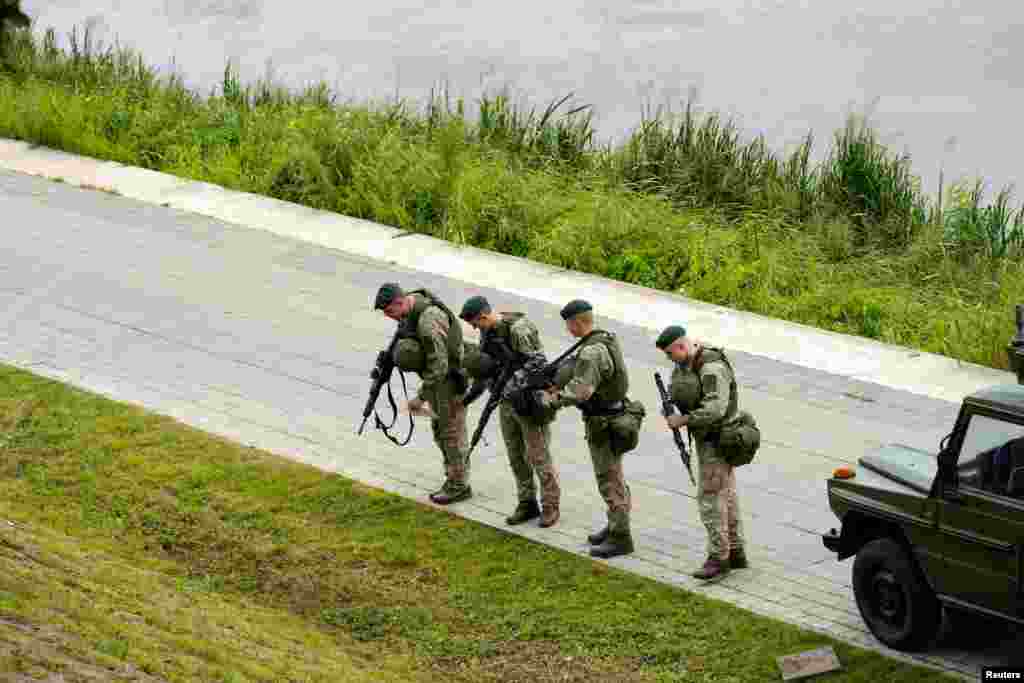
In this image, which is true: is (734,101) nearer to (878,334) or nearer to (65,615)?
(878,334)

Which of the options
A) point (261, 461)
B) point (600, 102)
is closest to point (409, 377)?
point (261, 461)

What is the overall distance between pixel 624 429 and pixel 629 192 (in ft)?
33.1

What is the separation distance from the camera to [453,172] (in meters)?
22.0

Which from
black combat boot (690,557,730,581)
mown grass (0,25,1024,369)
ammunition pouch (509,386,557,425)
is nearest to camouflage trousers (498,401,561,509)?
ammunition pouch (509,386,557,425)

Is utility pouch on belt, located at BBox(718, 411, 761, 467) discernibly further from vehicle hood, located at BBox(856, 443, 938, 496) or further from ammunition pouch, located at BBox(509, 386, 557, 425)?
ammunition pouch, located at BBox(509, 386, 557, 425)

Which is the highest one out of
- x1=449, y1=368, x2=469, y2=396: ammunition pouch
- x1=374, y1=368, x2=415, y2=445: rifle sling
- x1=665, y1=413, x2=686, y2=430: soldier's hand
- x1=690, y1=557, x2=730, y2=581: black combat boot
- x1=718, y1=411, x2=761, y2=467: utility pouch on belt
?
x1=665, y1=413, x2=686, y2=430: soldier's hand

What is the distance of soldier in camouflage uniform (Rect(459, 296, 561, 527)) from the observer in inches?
482

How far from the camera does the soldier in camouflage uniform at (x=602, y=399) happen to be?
38.4 feet

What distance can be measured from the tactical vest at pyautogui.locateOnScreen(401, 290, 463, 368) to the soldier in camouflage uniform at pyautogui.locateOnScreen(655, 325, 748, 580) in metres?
1.85

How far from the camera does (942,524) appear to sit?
10133 millimetres

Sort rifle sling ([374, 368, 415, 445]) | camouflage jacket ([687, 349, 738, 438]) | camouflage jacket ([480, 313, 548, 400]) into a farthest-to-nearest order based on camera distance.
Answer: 1. rifle sling ([374, 368, 415, 445])
2. camouflage jacket ([480, 313, 548, 400])
3. camouflage jacket ([687, 349, 738, 438])

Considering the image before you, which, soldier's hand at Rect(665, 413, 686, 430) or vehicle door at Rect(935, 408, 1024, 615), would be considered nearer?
vehicle door at Rect(935, 408, 1024, 615)

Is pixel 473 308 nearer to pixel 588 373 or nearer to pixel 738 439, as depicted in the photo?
pixel 588 373

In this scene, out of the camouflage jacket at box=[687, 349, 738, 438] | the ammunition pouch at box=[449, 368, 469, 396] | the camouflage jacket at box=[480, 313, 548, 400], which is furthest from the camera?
the ammunition pouch at box=[449, 368, 469, 396]
